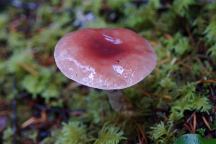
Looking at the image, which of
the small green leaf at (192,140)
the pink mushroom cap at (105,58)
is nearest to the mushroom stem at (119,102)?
the pink mushroom cap at (105,58)

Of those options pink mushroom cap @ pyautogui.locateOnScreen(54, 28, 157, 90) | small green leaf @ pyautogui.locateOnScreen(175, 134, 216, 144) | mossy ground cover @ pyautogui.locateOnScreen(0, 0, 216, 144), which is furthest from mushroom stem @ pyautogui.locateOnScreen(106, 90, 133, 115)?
small green leaf @ pyautogui.locateOnScreen(175, 134, 216, 144)

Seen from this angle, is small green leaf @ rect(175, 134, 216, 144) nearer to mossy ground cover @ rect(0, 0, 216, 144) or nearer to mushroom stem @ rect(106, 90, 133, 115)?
mossy ground cover @ rect(0, 0, 216, 144)

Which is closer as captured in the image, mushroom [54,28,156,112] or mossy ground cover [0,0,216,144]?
mushroom [54,28,156,112]

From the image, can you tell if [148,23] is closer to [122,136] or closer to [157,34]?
[157,34]

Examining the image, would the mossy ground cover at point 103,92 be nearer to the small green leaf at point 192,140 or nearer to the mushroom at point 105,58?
the small green leaf at point 192,140

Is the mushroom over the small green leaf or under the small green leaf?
over

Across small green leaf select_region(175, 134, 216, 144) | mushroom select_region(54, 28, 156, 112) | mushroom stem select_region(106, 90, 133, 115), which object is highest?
mushroom select_region(54, 28, 156, 112)
